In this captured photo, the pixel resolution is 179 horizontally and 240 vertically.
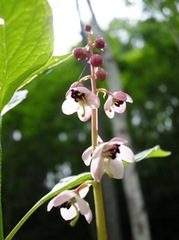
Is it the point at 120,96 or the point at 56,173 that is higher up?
the point at 56,173

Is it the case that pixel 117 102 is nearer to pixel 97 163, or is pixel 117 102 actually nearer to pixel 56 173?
pixel 97 163

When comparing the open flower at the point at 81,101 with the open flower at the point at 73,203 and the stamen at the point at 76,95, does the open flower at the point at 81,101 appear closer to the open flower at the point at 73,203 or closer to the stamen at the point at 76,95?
the stamen at the point at 76,95

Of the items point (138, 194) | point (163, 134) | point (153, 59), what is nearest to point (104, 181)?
point (138, 194)

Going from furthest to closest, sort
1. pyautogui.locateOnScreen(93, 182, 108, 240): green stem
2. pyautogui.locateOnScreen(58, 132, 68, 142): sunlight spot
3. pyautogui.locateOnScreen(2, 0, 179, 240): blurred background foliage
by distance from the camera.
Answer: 1. pyautogui.locateOnScreen(58, 132, 68, 142): sunlight spot
2. pyautogui.locateOnScreen(2, 0, 179, 240): blurred background foliage
3. pyautogui.locateOnScreen(93, 182, 108, 240): green stem

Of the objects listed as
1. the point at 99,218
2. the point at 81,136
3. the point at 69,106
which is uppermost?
the point at 81,136

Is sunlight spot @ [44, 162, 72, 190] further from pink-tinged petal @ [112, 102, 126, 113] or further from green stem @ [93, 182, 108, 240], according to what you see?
green stem @ [93, 182, 108, 240]

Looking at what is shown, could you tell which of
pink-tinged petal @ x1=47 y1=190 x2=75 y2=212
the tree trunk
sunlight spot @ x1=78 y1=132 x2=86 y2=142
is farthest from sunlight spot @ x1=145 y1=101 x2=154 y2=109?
pink-tinged petal @ x1=47 y1=190 x2=75 y2=212

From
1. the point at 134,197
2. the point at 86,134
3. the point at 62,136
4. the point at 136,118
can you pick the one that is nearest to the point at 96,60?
the point at 134,197
